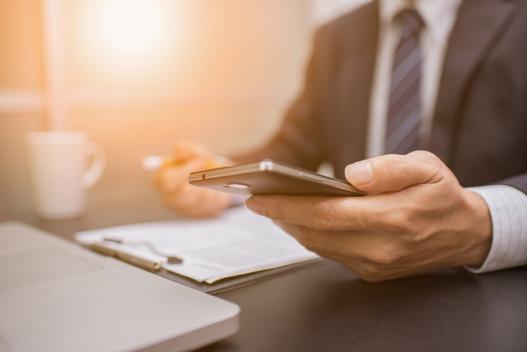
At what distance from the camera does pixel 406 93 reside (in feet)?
3.55

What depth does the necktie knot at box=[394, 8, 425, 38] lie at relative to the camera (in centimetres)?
110

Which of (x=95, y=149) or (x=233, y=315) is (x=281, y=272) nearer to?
(x=233, y=315)

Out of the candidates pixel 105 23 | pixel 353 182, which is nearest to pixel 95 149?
pixel 105 23

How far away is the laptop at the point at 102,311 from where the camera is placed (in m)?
0.33

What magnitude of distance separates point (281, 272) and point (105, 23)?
1.00 meters

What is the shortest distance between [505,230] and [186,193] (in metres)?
0.52

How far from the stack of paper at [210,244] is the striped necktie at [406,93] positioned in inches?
16.5

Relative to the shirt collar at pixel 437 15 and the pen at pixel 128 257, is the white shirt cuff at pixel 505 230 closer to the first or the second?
the pen at pixel 128 257

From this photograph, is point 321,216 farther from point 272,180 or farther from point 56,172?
point 56,172

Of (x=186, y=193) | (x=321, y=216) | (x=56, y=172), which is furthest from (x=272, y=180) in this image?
(x=56, y=172)

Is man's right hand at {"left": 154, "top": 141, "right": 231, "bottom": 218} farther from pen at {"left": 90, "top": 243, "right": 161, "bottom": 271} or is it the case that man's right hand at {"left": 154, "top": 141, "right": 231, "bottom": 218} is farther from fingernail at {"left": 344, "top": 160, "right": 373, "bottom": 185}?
fingernail at {"left": 344, "top": 160, "right": 373, "bottom": 185}

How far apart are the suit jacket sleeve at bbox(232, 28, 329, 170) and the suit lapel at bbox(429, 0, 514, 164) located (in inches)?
17.1

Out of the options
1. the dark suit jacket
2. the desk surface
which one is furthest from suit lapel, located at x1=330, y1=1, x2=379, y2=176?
the desk surface

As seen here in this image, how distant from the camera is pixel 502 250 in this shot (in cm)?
55
